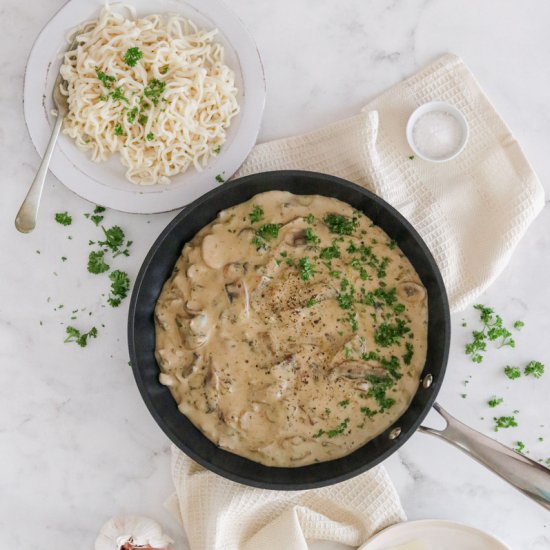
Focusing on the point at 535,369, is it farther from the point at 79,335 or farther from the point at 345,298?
the point at 79,335

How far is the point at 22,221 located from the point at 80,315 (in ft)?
2.50

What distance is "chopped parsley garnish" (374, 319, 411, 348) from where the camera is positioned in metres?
4.00

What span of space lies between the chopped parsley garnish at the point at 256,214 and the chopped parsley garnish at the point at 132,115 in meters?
0.95

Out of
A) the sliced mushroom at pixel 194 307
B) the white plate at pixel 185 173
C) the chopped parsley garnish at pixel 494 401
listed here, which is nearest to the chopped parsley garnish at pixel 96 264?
the white plate at pixel 185 173

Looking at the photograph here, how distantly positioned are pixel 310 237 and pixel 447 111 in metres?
1.28

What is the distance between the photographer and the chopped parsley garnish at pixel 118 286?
4500 mm

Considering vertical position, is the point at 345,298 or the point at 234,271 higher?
the point at 345,298

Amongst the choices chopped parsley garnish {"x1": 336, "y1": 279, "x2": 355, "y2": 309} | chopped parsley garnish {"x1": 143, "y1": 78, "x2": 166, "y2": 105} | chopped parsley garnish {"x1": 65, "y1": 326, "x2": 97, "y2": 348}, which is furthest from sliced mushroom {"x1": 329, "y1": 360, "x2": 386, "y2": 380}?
chopped parsley garnish {"x1": 143, "y1": 78, "x2": 166, "y2": 105}

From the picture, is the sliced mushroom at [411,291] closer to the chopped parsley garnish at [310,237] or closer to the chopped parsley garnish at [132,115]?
the chopped parsley garnish at [310,237]

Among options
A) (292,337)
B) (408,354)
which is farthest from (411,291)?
(292,337)

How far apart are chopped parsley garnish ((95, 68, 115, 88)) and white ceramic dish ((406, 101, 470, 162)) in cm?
184

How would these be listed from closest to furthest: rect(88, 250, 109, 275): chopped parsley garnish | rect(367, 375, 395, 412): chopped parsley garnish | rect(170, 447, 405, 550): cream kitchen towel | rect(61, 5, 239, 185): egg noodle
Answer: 1. rect(367, 375, 395, 412): chopped parsley garnish
2. rect(61, 5, 239, 185): egg noodle
3. rect(170, 447, 405, 550): cream kitchen towel
4. rect(88, 250, 109, 275): chopped parsley garnish

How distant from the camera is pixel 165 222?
4527mm

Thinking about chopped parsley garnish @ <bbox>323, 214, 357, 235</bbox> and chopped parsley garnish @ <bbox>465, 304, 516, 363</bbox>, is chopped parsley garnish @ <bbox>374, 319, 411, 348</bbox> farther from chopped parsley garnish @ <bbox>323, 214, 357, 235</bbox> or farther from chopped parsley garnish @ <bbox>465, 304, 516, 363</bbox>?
chopped parsley garnish @ <bbox>465, 304, 516, 363</bbox>
